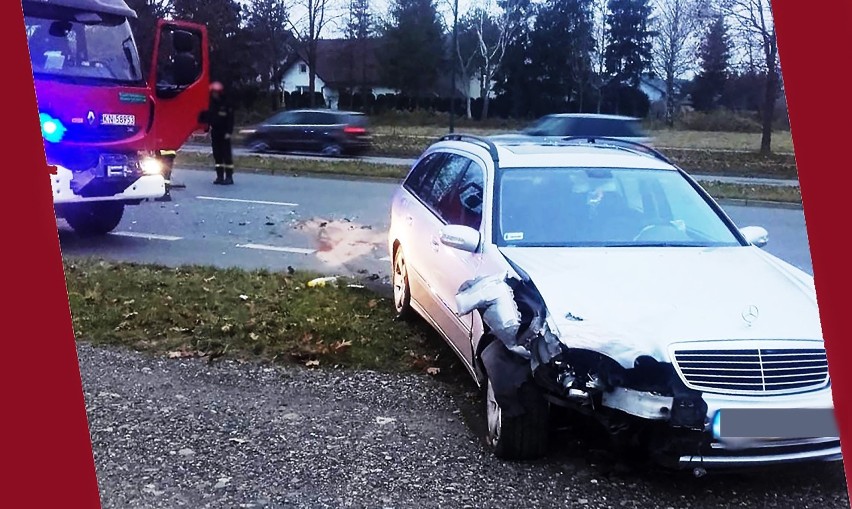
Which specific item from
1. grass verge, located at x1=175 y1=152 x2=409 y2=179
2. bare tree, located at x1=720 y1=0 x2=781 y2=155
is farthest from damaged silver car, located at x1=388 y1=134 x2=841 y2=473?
grass verge, located at x1=175 y1=152 x2=409 y2=179

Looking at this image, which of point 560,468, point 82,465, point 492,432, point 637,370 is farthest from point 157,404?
point 637,370

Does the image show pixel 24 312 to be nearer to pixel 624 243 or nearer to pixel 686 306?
pixel 686 306

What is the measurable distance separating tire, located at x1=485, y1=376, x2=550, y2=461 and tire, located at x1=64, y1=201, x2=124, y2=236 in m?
4.46

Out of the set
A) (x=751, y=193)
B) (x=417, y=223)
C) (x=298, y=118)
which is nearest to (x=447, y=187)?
(x=417, y=223)

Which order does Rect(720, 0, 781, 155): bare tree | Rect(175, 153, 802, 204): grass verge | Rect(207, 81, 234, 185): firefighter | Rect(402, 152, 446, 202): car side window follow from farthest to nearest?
Rect(175, 153, 802, 204): grass verge < Rect(402, 152, 446, 202): car side window < Rect(207, 81, 234, 185): firefighter < Rect(720, 0, 781, 155): bare tree

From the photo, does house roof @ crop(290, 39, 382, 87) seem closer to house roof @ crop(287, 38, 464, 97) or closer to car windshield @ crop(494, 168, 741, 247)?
house roof @ crop(287, 38, 464, 97)

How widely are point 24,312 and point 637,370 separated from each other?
2147mm

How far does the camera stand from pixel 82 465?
277cm

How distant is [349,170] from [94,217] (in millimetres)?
2461

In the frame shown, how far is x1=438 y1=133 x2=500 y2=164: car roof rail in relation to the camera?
4.67 metres

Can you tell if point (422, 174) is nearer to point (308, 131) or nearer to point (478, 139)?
point (478, 139)

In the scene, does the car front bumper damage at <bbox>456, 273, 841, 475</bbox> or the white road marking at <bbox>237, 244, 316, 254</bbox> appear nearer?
the car front bumper damage at <bbox>456, 273, 841, 475</bbox>

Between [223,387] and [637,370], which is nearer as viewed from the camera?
[637,370]

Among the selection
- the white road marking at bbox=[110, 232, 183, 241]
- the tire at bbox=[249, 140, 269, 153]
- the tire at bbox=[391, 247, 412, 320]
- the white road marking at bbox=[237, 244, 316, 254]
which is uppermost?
the tire at bbox=[249, 140, 269, 153]
